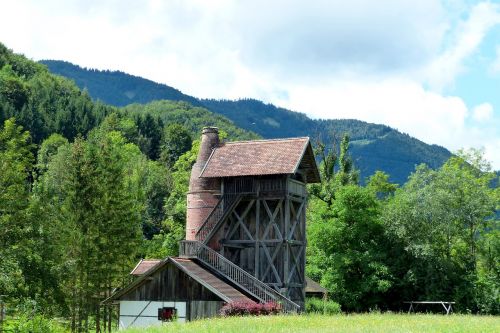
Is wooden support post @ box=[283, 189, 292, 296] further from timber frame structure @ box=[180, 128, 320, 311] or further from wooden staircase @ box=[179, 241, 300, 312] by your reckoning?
wooden staircase @ box=[179, 241, 300, 312]

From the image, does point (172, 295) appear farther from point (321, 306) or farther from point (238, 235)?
point (321, 306)

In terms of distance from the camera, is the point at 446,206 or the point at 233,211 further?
the point at 446,206

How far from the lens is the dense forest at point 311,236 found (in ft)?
115

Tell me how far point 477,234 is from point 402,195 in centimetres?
1239

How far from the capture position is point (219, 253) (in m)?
43.8

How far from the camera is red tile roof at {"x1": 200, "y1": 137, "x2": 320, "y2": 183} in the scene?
141 feet

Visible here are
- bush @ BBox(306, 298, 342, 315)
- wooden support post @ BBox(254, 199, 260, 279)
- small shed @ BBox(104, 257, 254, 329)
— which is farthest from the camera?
bush @ BBox(306, 298, 342, 315)

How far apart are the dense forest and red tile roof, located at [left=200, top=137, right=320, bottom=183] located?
6880 mm

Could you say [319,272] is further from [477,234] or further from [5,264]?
[5,264]

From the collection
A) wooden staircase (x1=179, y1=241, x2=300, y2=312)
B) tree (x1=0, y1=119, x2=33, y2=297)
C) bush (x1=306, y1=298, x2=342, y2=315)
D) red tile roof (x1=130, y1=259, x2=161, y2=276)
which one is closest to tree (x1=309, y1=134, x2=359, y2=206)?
bush (x1=306, y1=298, x2=342, y2=315)

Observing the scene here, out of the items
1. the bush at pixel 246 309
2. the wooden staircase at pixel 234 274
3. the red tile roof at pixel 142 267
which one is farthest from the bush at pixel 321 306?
the bush at pixel 246 309

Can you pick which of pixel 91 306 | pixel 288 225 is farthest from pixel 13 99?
pixel 288 225

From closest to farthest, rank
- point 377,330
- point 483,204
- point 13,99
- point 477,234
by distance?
1. point 377,330
2. point 483,204
3. point 477,234
4. point 13,99

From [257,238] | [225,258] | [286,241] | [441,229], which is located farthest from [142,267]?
[441,229]
